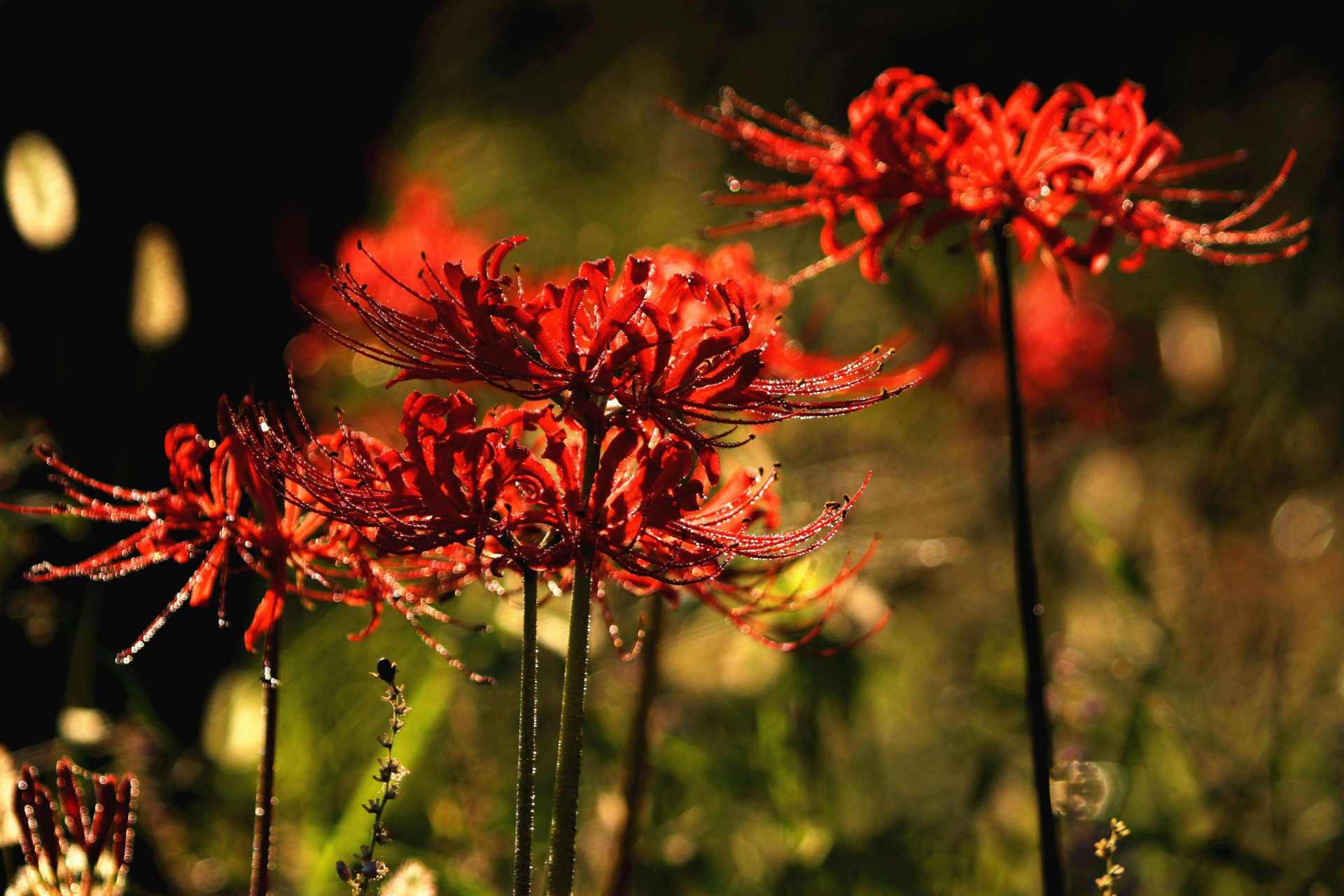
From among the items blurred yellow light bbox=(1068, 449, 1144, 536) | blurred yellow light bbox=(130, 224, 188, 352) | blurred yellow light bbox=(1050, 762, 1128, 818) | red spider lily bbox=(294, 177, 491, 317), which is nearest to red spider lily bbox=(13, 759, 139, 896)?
blurred yellow light bbox=(130, 224, 188, 352)

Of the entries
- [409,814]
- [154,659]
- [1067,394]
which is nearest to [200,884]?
[409,814]

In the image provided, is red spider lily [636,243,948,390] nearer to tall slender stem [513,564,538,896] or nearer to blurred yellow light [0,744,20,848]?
tall slender stem [513,564,538,896]

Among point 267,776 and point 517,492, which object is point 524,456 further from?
point 267,776

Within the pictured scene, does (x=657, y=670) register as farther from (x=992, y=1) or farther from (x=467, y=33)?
(x=992, y=1)

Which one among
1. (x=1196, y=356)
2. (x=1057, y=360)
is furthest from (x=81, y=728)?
(x=1057, y=360)

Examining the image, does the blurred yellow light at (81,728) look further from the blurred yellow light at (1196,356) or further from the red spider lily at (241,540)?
the blurred yellow light at (1196,356)

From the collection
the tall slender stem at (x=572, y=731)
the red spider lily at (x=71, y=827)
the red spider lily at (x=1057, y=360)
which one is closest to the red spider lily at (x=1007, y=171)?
the tall slender stem at (x=572, y=731)

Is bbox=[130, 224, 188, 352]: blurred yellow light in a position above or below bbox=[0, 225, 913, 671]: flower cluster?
above
